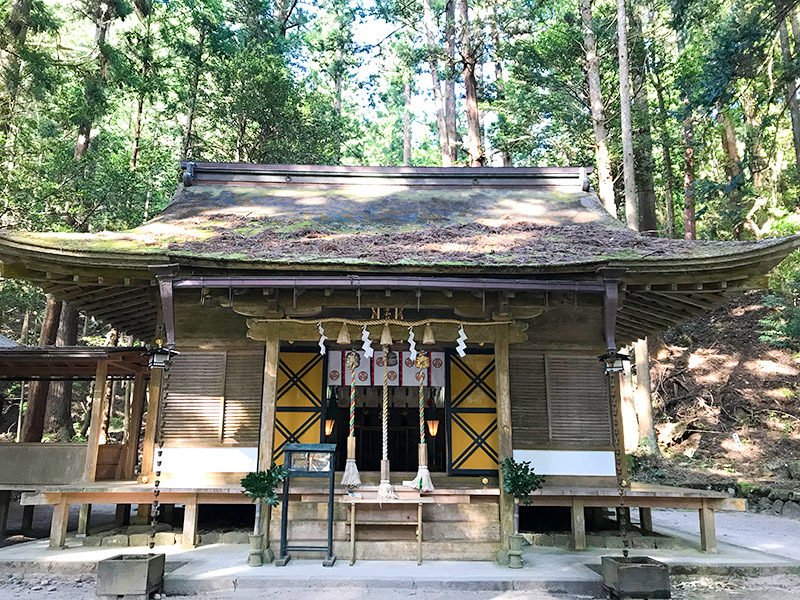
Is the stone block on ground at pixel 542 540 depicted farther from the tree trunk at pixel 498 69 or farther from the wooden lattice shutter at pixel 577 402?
the tree trunk at pixel 498 69

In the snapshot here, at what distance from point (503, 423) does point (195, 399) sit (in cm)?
475

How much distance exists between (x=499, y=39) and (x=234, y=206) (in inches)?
558

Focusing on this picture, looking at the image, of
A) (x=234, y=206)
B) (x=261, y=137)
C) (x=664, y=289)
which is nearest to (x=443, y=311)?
(x=664, y=289)

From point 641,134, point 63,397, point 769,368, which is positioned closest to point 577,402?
point 641,134

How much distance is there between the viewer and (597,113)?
1616cm

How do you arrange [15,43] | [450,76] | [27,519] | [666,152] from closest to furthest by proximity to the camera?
[27,519] < [15,43] < [450,76] < [666,152]

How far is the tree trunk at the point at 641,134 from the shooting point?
17216 millimetres

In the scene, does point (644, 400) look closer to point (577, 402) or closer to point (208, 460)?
point (577, 402)

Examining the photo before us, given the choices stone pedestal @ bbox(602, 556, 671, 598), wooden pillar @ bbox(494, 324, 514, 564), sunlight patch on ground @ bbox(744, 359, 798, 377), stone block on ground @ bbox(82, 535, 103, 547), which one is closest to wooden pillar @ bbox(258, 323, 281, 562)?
stone block on ground @ bbox(82, 535, 103, 547)

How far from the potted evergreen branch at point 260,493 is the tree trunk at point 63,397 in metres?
9.64

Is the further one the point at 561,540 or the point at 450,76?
the point at 450,76

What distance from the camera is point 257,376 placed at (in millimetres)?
8641

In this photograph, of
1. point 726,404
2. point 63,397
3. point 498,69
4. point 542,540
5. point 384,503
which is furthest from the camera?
point 498,69

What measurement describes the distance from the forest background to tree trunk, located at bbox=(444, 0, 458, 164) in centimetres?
10
